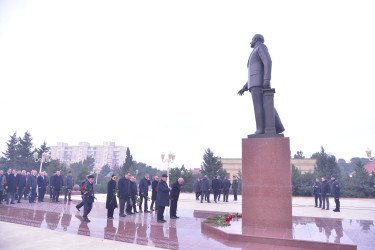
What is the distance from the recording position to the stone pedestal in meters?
6.87

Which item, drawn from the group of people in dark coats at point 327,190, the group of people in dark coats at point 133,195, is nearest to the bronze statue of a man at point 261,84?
the group of people in dark coats at point 133,195

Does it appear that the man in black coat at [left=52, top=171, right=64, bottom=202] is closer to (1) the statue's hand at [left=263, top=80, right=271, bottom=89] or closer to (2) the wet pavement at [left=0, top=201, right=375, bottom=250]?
(2) the wet pavement at [left=0, top=201, right=375, bottom=250]

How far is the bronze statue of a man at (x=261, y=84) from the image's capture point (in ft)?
25.8

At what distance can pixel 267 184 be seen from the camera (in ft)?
23.3

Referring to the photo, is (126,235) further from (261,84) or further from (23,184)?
(23,184)

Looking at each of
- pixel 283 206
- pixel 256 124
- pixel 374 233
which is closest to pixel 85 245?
pixel 283 206

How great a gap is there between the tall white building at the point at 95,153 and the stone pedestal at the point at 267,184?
122 m

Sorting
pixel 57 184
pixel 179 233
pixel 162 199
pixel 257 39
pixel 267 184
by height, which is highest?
pixel 257 39

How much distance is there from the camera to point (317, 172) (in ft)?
95.6

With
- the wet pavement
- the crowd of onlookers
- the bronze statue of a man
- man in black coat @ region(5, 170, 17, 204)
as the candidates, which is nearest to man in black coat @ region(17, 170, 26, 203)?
the crowd of onlookers

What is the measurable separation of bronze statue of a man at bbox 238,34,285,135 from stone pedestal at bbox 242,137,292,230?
645mm

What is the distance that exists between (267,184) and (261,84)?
314cm

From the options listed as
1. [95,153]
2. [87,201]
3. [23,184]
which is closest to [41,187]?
[23,184]

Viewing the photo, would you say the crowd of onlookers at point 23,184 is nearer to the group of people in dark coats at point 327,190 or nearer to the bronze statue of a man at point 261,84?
the bronze statue of a man at point 261,84
